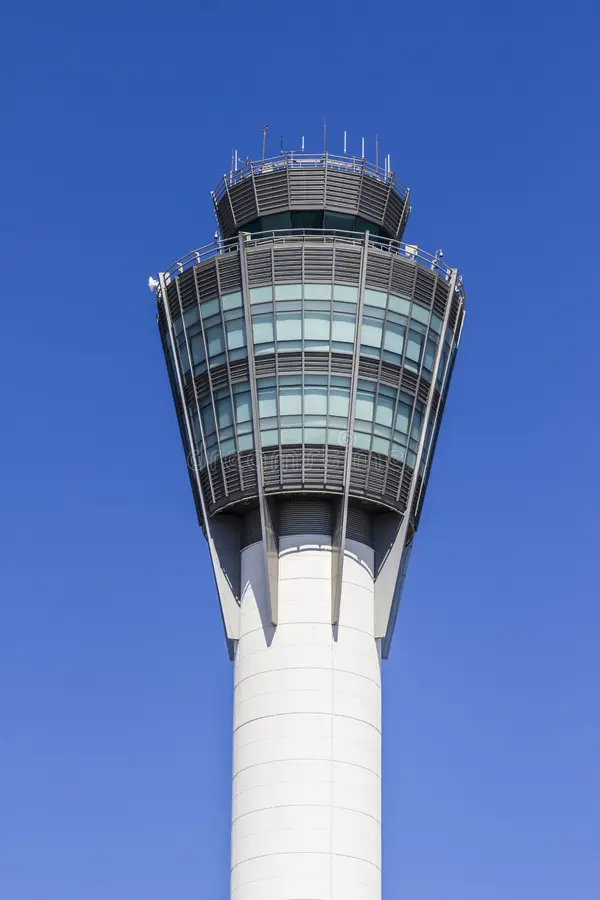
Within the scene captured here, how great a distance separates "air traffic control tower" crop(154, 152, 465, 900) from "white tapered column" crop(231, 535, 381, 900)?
0.34 ft

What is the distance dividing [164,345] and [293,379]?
995cm

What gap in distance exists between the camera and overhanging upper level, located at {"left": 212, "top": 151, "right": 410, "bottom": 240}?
285 feet

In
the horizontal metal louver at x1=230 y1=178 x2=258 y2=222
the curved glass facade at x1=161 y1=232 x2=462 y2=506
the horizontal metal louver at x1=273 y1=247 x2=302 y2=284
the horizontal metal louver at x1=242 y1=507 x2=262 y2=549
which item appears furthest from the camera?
the horizontal metal louver at x1=230 y1=178 x2=258 y2=222

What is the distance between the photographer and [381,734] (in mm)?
79312

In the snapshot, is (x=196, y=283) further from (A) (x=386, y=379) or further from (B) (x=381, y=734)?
(B) (x=381, y=734)

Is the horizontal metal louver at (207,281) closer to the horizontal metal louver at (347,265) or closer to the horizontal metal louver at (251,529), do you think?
the horizontal metal louver at (347,265)

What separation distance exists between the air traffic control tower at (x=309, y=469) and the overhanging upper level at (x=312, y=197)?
0.41 m

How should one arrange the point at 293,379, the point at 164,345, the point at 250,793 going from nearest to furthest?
the point at 250,793
the point at 293,379
the point at 164,345

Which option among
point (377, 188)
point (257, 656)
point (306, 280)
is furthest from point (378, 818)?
point (377, 188)

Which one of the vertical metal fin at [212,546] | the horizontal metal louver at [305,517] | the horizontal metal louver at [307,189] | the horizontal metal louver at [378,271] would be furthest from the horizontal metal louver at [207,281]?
the horizontal metal louver at [305,517]

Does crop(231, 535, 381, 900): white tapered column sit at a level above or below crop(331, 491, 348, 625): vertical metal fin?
below

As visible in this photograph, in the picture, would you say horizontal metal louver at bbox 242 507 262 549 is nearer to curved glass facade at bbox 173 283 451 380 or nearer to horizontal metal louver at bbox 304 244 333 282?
curved glass facade at bbox 173 283 451 380

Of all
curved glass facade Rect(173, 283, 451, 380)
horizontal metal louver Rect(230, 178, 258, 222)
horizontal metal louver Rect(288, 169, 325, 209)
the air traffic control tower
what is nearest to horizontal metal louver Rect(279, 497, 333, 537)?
the air traffic control tower

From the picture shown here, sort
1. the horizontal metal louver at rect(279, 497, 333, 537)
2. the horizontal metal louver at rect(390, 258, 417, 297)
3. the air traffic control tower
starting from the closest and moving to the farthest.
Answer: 1. the air traffic control tower
2. the horizontal metal louver at rect(279, 497, 333, 537)
3. the horizontal metal louver at rect(390, 258, 417, 297)
